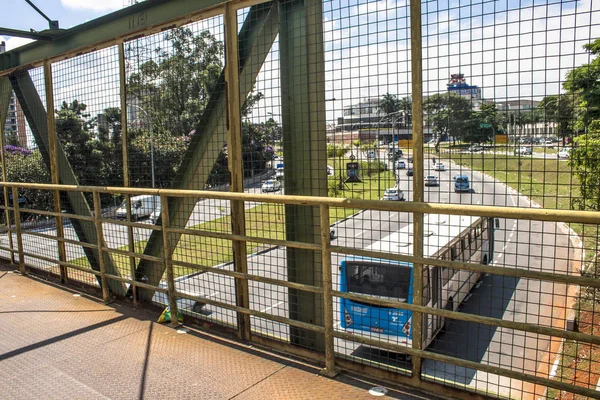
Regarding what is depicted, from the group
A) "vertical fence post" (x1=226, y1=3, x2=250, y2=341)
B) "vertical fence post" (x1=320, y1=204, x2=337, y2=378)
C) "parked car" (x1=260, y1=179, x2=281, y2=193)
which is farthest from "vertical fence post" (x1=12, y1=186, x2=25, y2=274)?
"vertical fence post" (x1=320, y1=204, x2=337, y2=378)

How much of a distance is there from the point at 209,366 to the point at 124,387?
0.64m

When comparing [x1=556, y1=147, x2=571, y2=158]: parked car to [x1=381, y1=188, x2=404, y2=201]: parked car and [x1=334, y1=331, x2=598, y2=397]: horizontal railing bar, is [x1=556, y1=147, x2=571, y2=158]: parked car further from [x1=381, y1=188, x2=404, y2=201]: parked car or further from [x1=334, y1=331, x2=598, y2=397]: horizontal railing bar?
[x1=334, y1=331, x2=598, y2=397]: horizontal railing bar

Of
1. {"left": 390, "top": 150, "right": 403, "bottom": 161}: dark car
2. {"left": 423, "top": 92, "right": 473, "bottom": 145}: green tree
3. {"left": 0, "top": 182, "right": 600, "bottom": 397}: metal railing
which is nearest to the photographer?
{"left": 0, "top": 182, "right": 600, "bottom": 397}: metal railing

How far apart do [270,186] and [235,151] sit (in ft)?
1.42

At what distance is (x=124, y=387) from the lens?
3420 mm

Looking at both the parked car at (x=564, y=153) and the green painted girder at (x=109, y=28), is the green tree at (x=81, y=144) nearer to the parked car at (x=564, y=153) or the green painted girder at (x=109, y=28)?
the green painted girder at (x=109, y=28)

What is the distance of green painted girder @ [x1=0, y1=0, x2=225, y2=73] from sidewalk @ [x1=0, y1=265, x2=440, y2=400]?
2.99 metres

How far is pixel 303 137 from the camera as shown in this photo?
3.88 metres

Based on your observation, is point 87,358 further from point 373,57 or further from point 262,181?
point 373,57

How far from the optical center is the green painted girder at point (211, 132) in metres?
3.95

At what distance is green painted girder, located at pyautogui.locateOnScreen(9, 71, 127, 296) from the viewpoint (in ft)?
19.0

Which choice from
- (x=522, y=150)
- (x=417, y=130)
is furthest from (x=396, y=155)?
(x=522, y=150)

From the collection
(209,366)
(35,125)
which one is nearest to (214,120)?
(209,366)

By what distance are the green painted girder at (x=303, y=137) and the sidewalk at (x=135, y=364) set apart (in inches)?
21.6
